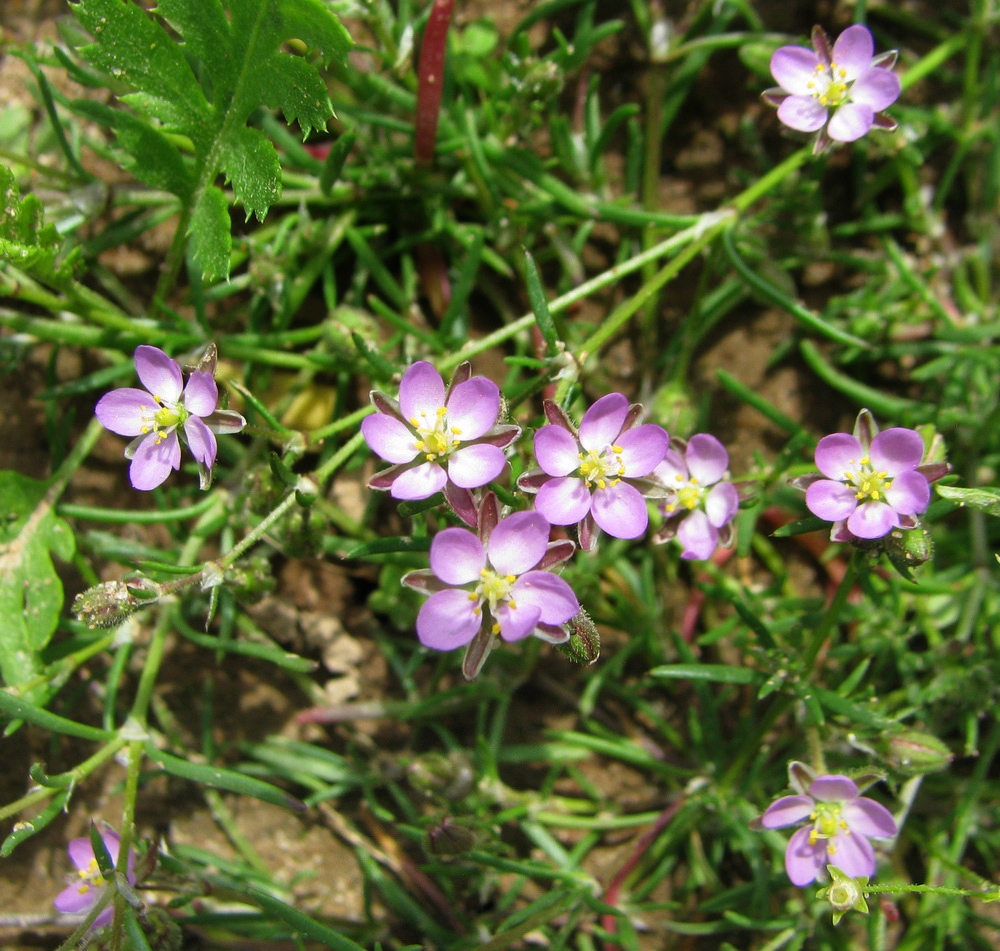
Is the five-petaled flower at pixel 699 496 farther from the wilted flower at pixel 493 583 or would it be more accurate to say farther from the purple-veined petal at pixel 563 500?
the wilted flower at pixel 493 583

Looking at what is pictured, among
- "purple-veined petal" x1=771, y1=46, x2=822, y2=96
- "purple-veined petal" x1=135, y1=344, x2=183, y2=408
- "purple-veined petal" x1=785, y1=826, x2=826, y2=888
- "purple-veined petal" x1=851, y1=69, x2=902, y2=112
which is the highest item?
"purple-veined petal" x1=771, y1=46, x2=822, y2=96

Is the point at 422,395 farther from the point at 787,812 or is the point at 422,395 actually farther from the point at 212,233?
the point at 787,812

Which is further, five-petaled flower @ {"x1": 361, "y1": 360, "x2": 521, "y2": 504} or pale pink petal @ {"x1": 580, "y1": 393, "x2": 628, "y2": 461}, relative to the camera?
pale pink petal @ {"x1": 580, "y1": 393, "x2": 628, "y2": 461}

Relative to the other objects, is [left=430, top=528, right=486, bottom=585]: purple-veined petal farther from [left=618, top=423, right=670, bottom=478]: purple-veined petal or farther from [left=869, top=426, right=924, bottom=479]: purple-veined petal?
[left=869, top=426, right=924, bottom=479]: purple-veined petal

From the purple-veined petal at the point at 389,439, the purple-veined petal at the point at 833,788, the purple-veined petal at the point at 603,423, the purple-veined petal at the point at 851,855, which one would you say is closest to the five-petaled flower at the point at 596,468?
the purple-veined petal at the point at 603,423

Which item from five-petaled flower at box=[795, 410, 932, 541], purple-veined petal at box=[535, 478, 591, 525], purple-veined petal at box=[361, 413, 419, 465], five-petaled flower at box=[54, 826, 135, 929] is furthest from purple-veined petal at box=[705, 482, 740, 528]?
five-petaled flower at box=[54, 826, 135, 929]

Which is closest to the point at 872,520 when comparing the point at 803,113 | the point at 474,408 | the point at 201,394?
the point at 474,408
